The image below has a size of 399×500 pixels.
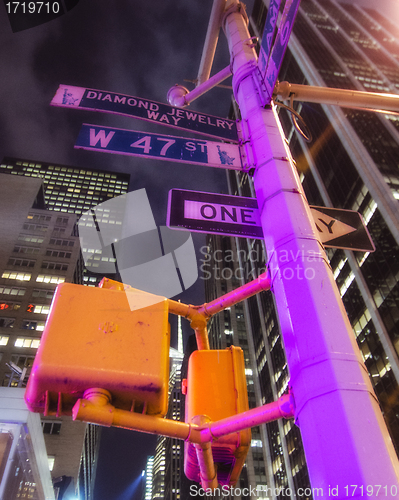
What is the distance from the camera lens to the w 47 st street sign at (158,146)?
4.12 meters

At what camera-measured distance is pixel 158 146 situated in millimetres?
4336

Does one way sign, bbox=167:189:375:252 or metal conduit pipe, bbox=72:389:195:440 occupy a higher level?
one way sign, bbox=167:189:375:252

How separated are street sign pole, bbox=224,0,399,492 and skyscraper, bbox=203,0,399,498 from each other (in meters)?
43.4

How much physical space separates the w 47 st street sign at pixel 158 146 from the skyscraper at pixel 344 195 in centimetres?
4297

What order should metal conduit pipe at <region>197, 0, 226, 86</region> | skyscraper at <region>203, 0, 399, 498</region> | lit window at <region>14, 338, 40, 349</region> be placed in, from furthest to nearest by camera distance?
lit window at <region>14, 338, 40, 349</region> < skyscraper at <region>203, 0, 399, 498</region> < metal conduit pipe at <region>197, 0, 226, 86</region>

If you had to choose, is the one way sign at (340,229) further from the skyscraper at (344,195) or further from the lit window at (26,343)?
the lit window at (26,343)

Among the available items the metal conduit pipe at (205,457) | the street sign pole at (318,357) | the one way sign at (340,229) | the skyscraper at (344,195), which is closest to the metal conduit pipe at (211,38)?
the street sign pole at (318,357)

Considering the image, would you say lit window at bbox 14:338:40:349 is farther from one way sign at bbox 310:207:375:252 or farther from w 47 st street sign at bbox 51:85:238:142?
one way sign at bbox 310:207:375:252

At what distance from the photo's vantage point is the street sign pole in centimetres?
169

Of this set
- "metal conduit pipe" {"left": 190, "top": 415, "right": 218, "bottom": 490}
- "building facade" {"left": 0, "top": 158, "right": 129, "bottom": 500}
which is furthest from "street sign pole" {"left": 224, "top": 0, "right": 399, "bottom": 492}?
"building facade" {"left": 0, "top": 158, "right": 129, "bottom": 500}

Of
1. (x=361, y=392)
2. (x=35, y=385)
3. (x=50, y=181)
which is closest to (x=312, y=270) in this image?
(x=361, y=392)

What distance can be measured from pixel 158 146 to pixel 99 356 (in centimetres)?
310

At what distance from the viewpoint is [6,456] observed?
9.23m

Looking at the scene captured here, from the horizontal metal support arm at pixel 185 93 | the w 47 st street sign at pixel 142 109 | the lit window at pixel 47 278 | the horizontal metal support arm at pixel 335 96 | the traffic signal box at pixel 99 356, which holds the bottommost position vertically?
the traffic signal box at pixel 99 356
